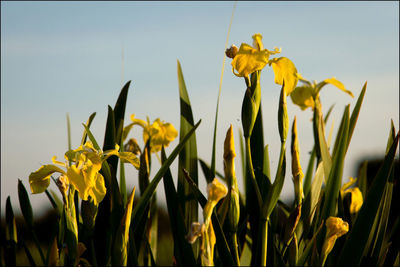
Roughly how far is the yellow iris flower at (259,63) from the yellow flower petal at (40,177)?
1.86 ft

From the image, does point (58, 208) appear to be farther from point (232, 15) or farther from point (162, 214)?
point (162, 214)

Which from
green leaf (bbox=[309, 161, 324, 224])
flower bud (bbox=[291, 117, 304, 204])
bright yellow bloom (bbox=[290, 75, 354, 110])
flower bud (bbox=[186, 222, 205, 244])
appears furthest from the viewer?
bright yellow bloom (bbox=[290, 75, 354, 110])

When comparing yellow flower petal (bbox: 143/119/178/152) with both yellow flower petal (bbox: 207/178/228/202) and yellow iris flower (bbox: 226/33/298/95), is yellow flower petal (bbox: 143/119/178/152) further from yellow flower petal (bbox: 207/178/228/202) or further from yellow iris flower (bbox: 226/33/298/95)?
yellow flower petal (bbox: 207/178/228/202)

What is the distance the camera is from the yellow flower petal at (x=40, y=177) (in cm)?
128

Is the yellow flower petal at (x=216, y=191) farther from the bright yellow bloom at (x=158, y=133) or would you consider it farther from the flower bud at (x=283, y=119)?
the bright yellow bloom at (x=158, y=133)

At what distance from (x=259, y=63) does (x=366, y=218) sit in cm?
57

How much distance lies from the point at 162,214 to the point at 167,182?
3.37 meters

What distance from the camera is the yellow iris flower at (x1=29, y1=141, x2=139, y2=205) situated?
3.87ft

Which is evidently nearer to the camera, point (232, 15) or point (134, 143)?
point (232, 15)

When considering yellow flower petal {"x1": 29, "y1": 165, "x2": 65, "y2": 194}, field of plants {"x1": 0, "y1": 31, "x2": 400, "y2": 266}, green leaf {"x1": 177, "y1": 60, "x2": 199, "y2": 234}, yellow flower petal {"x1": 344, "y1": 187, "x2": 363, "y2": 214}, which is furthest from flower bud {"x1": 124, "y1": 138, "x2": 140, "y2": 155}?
yellow flower petal {"x1": 344, "y1": 187, "x2": 363, "y2": 214}

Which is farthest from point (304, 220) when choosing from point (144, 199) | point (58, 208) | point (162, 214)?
point (162, 214)

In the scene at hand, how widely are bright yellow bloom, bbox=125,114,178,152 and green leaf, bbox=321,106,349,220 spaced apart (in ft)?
2.47

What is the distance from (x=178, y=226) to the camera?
1.52 m

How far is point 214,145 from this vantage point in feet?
5.47
